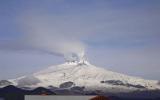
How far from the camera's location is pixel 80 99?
360ft

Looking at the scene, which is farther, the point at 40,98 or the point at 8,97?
the point at 8,97

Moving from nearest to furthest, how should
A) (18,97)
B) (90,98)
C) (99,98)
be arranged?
(99,98)
(90,98)
(18,97)

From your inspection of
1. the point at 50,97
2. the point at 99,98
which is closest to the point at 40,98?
the point at 50,97

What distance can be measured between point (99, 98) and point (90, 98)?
871cm

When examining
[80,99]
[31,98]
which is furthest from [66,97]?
[31,98]

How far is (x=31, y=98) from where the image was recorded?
372 feet

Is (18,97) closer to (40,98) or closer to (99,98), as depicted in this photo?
(40,98)

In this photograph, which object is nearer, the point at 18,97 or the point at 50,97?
the point at 50,97

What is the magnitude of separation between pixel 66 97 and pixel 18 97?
3233 inches

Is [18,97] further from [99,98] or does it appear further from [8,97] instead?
[99,98]

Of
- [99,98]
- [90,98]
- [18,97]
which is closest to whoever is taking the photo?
[99,98]

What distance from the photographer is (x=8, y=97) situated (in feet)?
630

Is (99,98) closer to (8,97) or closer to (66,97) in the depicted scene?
(66,97)

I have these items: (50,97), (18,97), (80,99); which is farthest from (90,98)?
(18,97)
